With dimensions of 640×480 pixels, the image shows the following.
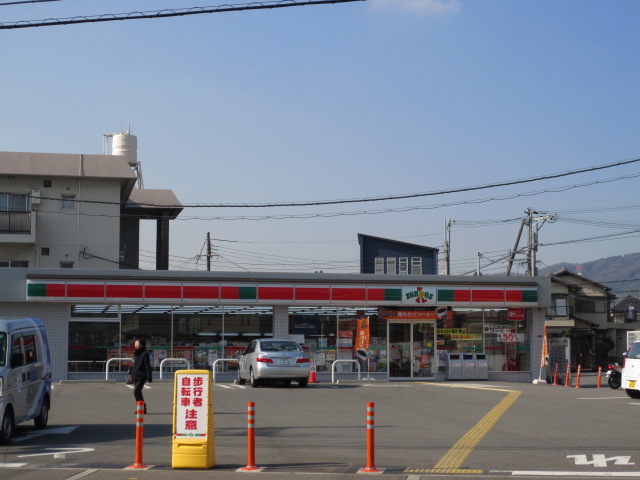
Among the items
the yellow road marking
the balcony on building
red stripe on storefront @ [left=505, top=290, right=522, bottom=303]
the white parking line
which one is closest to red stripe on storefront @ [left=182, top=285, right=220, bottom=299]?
the balcony on building

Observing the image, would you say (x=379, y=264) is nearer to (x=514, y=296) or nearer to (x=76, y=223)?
(x=514, y=296)

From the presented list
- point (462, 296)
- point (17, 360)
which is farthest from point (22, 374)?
point (462, 296)

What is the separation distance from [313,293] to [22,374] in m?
20.3

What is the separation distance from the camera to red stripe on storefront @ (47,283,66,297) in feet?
106

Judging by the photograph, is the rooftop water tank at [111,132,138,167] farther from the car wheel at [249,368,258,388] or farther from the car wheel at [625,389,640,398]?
the car wheel at [625,389,640,398]

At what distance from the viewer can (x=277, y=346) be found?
2641 centimetres

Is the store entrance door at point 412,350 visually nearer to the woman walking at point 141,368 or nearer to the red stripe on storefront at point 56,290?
the red stripe on storefront at point 56,290

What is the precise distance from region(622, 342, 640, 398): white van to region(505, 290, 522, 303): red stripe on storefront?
10.7 meters

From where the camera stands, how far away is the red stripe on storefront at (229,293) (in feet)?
110

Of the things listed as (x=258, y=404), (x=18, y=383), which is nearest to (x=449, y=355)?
(x=258, y=404)

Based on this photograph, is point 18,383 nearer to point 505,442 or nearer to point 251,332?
point 505,442

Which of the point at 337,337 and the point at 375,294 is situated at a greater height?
the point at 375,294

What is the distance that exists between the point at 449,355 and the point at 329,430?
20.5m

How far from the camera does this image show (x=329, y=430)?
15281 mm
